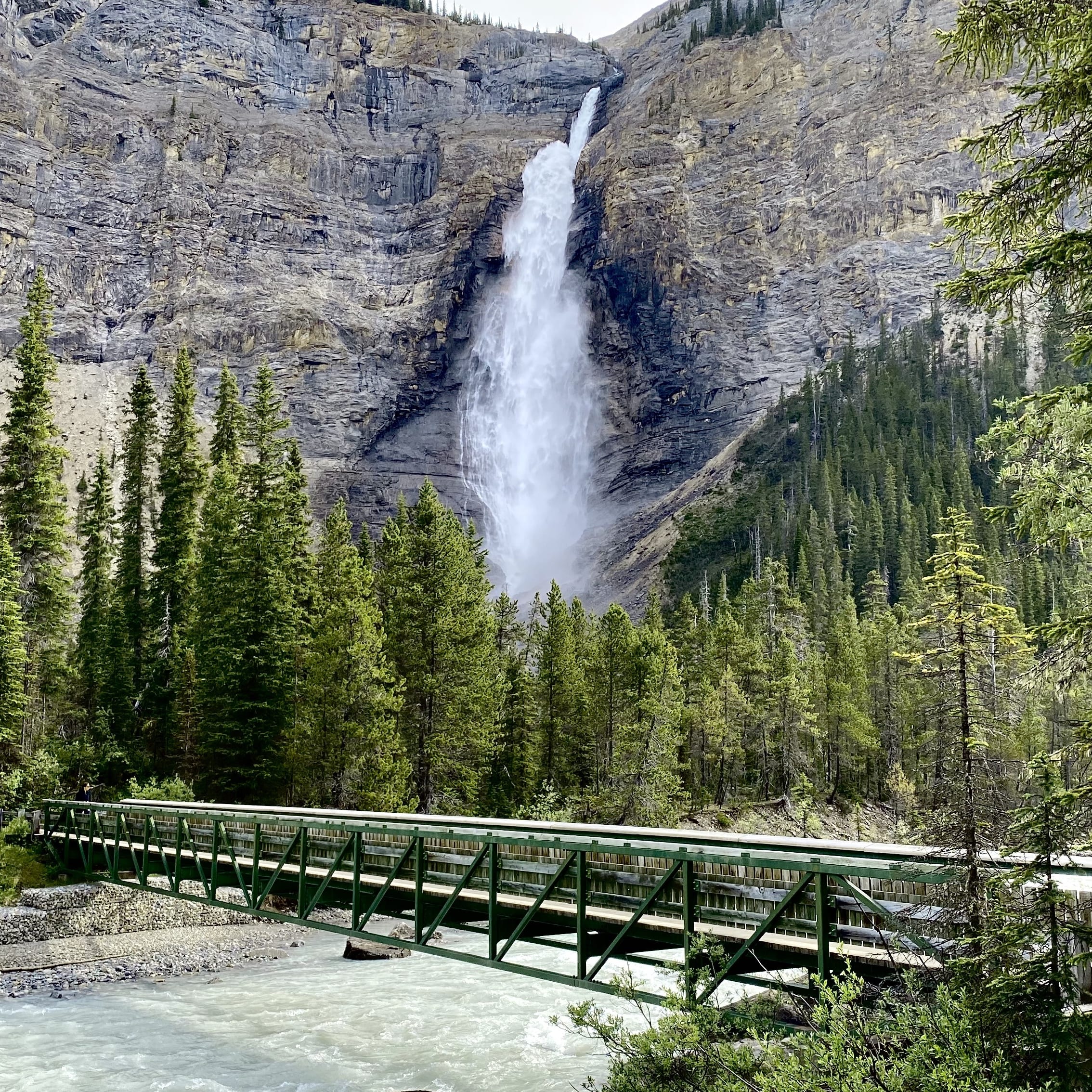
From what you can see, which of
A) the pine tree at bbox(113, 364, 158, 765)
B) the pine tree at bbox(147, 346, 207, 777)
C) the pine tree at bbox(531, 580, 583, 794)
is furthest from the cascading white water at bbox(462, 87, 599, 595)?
the pine tree at bbox(147, 346, 207, 777)

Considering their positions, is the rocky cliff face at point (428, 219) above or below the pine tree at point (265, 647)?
above

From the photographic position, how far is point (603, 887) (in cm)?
1152

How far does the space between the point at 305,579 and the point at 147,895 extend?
14.3m

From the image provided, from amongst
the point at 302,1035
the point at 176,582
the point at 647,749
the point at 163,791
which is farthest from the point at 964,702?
the point at 176,582

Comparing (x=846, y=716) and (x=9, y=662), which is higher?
(x=9, y=662)

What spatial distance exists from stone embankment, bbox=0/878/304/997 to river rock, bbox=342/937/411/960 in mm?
1805

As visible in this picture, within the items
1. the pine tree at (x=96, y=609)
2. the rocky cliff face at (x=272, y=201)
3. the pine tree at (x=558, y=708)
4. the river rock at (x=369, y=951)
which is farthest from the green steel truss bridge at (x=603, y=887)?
the rocky cliff face at (x=272, y=201)

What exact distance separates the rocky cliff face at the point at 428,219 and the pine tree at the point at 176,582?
64.4 metres

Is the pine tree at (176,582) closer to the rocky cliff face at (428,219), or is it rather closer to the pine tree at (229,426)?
the pine tree at (229,426)

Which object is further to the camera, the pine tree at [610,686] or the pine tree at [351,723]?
the pine tree at [610,686]

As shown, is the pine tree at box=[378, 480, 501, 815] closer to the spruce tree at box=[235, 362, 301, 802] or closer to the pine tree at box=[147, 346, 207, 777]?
the spruce tree at box=[235, 362, 301, 802]

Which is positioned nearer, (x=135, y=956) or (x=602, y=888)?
(x=602, y=888)

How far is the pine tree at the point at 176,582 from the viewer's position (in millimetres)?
37656

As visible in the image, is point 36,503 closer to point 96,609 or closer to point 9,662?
point 9,662
